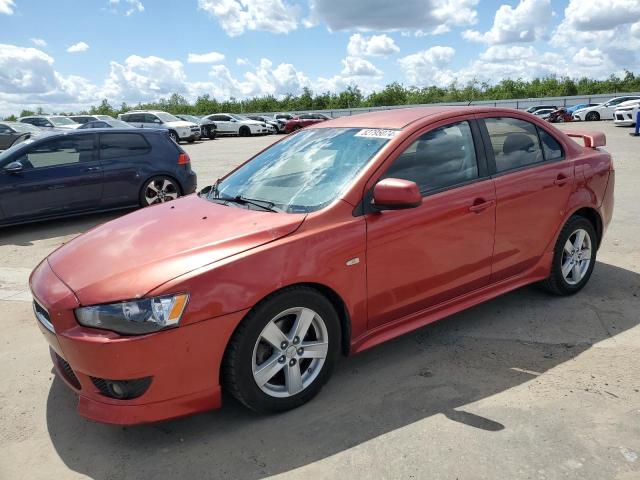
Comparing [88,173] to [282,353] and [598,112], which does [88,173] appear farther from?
[598,112]

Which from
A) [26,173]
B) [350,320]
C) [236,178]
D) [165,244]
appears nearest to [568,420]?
[350,320]

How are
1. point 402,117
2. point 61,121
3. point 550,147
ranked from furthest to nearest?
point 61,121 < point 550,147 < point 402,117

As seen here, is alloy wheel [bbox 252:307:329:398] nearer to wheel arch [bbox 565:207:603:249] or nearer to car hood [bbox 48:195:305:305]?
car hood [bbox 48:195:305:305]

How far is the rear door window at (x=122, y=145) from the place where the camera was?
8.41 meters

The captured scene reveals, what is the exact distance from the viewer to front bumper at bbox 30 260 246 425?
2600mm

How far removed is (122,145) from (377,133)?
238 inches

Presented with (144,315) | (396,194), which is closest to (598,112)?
(396,194)

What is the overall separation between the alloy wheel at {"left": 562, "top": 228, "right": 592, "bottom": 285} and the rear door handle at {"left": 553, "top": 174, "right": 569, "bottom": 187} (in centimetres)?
47

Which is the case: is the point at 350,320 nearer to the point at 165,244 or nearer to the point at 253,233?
the point at 253,233

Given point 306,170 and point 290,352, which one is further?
point 306,170

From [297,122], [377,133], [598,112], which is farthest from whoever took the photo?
[297,122]

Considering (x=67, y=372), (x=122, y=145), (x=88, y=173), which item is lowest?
(x=67, y=372)

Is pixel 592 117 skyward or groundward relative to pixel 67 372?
skyward

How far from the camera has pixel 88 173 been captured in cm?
812
